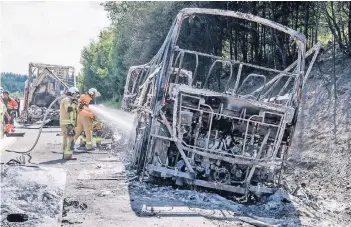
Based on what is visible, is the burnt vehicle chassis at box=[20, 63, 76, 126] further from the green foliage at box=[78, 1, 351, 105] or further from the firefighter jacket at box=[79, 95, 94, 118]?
the firefighter jacket at box=[79, 95, 94, 118]

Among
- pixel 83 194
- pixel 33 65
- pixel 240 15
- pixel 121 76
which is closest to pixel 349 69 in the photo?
pixel 240 15

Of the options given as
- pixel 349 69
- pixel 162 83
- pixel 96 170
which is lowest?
pixel 96 170

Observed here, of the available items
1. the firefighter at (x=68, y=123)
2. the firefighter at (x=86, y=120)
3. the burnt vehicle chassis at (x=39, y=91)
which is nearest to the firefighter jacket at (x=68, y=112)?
the firefighter at (x=68, y=123)

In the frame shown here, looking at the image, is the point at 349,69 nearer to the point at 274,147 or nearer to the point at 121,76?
the point at 274,147

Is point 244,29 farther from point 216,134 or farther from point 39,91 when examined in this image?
point 216,134

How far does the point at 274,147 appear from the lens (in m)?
6.95

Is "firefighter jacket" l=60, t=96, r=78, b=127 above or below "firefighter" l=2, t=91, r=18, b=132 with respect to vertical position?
above

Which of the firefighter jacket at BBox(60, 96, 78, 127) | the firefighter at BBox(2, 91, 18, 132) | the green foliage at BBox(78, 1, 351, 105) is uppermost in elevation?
the green foliage at BBox(78, 1, 351, 105)

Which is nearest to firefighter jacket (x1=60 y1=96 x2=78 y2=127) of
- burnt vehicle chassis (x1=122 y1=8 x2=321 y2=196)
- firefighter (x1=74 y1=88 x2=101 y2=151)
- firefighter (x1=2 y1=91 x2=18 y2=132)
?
firefighter (x1=74 y1=88 x2=101 y2=151)

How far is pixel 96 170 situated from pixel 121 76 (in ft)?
95.6

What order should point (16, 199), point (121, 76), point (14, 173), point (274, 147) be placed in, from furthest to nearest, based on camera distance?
point (121, 76) < point (274, 147) < point (14, 173) < point (16, 199)

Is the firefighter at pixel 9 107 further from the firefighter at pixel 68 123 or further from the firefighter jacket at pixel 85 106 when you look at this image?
the firefighter at pixel 68 123

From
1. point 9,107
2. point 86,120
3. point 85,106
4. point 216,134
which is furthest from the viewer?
point 9,107

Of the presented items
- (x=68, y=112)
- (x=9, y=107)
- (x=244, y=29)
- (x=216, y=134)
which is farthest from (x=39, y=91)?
(x=216, y=134)
